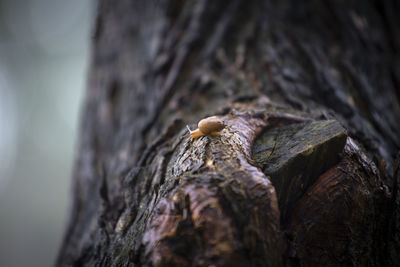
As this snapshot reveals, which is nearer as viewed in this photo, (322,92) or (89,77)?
(322,92)

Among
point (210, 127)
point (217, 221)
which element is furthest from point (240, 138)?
point (217, 221)

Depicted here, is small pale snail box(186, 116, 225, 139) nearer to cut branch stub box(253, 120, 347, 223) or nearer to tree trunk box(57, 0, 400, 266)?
tree trunk box(57, 0, 400, 266)

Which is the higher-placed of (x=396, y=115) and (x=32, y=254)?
(x=32, y=254)

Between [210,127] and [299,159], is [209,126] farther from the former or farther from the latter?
[299,159]

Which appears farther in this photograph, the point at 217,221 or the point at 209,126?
the point at 209,126

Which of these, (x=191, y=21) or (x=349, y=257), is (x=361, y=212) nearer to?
(x=349, y=257)

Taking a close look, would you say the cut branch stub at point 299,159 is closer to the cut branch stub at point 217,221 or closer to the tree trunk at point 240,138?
the tree trunk at point 240,138

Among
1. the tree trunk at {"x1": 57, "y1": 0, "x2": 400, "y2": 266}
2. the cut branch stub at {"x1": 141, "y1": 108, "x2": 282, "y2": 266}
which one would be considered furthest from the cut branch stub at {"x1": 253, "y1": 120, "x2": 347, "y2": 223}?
the cut branch stub at {"x1": 141, "y1": 108, "x2": 282, "y2": 266}

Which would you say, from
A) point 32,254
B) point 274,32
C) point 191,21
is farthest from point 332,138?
point 32,254
